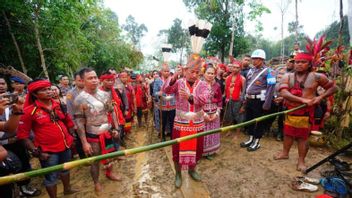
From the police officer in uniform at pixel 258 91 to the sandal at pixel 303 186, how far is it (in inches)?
60.6

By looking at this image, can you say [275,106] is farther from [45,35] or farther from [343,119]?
[45,35]

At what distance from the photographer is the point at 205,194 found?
3.20m

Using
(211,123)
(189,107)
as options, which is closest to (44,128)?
(189,107)

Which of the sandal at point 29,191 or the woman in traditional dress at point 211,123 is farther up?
the woman in traditional dress at point 211,123

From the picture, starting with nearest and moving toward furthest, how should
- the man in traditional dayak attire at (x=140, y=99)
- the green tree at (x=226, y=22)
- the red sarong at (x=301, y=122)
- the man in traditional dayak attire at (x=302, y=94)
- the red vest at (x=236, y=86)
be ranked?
the man in traditional dayak attire at (x=302, y=94) → the red sarong at (x=301, y=122) → the red vest at (x=236, y=86) → the man in traditional dayak attire at (x=140, y=99) → the green tree at (x=226, y=22)

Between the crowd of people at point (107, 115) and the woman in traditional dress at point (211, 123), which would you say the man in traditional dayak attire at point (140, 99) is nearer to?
the crowd of people at point (107, 115)

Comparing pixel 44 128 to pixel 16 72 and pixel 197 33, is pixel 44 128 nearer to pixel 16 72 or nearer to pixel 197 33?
pixel 16 72

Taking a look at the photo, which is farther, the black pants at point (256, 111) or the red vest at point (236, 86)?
the red vest at point (236, 86)

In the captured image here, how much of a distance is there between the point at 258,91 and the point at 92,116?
342cm

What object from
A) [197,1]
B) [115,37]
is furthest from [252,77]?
[197,1]

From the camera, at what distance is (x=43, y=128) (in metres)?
2.77

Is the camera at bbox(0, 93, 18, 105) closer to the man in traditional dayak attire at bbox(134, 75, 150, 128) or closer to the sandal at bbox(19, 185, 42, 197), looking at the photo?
the sandal at bbox(19, 185, 42, 197)

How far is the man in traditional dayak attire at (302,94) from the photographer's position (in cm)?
330

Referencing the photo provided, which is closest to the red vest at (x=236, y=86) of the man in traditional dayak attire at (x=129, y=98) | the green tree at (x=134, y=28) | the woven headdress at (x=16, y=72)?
the man in traditional dayak attire at (x=129, y=98)
